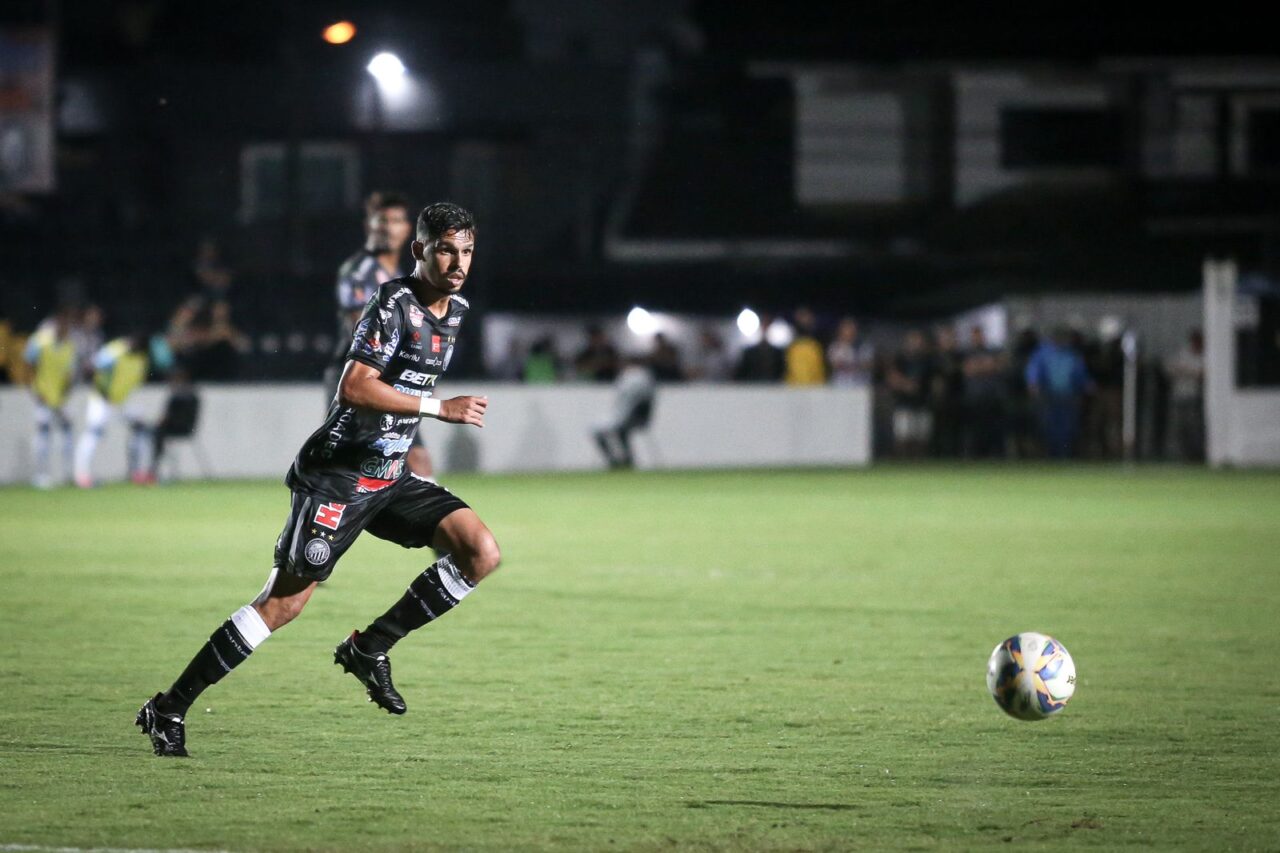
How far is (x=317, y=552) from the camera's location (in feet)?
21.3

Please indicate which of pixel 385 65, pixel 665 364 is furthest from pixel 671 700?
pixel 665 364

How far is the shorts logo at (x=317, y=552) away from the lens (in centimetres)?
649

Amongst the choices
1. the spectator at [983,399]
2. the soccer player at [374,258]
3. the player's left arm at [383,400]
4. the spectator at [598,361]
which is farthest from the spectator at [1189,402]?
the player's left arm at [383,400]

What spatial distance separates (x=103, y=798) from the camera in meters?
5.74

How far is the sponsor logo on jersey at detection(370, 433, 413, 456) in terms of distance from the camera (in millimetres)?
6645

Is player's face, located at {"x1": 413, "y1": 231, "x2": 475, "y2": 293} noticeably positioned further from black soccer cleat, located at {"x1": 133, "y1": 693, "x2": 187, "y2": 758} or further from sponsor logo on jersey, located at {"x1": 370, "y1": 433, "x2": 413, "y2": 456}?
black soccer cleat, located at {"x1": 133, "y1": 693, "x2": 187, "y2": 758}

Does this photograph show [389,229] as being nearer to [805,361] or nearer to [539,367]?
[539,367]

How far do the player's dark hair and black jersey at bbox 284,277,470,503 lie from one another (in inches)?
8.1

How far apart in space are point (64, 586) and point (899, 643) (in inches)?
222

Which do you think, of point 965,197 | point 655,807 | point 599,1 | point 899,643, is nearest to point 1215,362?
point 965,197

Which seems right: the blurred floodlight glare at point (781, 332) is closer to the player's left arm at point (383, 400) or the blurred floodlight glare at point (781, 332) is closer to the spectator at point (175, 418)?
the spectator at point (175, 418)

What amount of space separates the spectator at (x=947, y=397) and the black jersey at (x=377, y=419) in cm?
2232

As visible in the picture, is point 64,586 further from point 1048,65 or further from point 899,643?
point 1048,65

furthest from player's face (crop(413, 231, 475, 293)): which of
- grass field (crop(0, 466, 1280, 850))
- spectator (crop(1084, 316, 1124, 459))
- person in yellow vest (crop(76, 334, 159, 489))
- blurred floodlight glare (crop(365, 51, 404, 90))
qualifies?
spectator (crop(1084, 316, 1124, 459))
